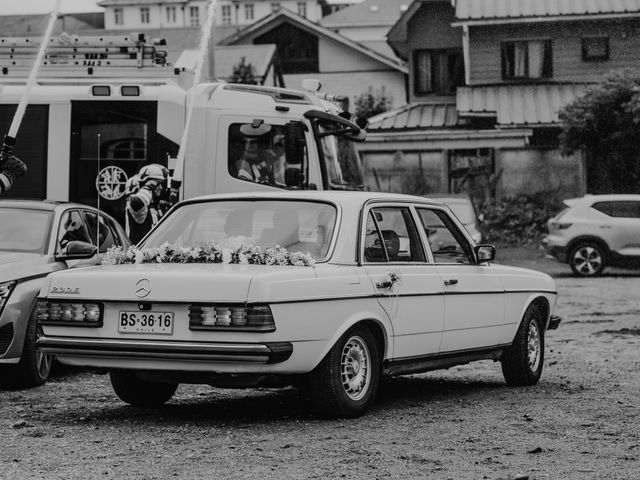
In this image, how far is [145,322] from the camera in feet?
26.8

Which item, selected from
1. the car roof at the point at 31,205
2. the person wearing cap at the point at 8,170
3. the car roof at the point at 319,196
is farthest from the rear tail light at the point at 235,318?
the person wearing cap at the point at 8,170

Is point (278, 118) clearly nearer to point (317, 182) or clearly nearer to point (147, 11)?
point (317, 182)

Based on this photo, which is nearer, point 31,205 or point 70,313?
point 70,313

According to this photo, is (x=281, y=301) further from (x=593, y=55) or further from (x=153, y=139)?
(x=593, y=55)

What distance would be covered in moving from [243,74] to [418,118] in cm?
901

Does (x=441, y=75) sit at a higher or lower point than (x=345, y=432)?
higher

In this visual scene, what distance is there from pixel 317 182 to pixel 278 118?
2.87 feet

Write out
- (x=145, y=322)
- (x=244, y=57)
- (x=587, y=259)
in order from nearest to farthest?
1. (x=145, y=322)
2. (x=587, y=259)
3. (x=244, y=57)

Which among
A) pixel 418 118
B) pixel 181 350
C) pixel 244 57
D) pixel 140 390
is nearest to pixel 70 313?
pixel 181 350

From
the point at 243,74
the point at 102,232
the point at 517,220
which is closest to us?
the point at 102,232

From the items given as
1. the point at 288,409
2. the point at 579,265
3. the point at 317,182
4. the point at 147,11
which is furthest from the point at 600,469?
the point at 147,11

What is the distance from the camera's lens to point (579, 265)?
88.8 feet

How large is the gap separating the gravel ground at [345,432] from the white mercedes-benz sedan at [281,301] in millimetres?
314

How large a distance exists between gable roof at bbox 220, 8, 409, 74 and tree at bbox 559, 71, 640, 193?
1944cm
